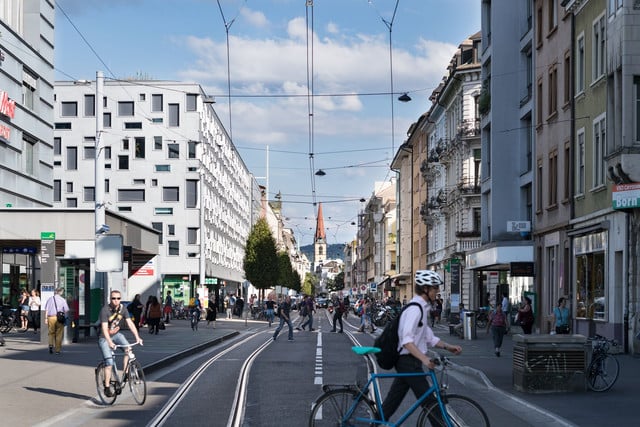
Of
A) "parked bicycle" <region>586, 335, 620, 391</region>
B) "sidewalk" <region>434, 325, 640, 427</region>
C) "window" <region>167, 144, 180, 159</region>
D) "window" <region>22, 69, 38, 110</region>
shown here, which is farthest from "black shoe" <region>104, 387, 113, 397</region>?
"window" <region>167, 144, 180, 159</region>

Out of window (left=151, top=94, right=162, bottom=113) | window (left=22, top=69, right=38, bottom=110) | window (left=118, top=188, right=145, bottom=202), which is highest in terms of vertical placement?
window (left=151, top=94, right=162, bottom=113)

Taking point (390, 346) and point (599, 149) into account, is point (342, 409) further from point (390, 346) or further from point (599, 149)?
point (599, 149)

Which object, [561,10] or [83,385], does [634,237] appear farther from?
[83,385]

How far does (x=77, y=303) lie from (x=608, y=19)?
18707 mm

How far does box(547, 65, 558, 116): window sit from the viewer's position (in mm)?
38719

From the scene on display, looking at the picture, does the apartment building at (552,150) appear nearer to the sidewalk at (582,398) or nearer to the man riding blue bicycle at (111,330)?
the sidewalk at (582,398)

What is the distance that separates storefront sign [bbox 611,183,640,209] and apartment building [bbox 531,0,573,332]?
26.1ft

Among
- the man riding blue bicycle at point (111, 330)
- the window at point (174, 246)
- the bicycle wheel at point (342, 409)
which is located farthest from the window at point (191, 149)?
the bicycle wheel at point (342, 409)

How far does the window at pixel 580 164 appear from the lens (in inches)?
1362

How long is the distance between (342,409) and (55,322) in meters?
19.6

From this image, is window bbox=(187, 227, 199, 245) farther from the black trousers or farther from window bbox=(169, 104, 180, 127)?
the black trousers

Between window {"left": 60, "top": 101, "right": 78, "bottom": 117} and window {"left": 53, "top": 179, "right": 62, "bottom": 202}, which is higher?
window {"left": 60, "top": 101, "right": 78, "bottom": 117}

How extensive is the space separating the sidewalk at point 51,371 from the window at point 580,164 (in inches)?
530

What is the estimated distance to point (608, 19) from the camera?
29.7 meters
